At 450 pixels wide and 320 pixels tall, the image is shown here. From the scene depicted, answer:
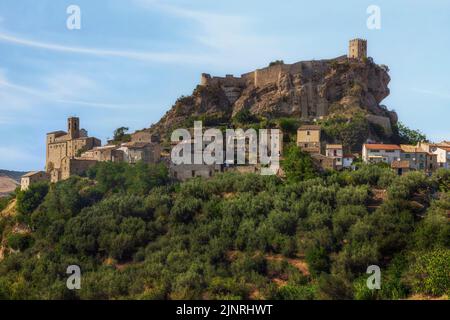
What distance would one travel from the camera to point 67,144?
74.4 meters

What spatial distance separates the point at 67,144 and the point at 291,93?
20.4 m

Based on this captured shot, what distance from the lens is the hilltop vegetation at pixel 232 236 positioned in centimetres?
4431

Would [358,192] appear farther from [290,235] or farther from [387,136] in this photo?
[387,136]

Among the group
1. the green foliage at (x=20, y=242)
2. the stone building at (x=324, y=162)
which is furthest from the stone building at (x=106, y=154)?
the stone building at (x=324, y=162)

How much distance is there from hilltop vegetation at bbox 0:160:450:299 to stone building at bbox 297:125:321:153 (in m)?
4.57

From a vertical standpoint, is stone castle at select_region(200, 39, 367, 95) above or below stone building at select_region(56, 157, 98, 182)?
above

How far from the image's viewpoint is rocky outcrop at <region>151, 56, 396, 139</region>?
240 ft

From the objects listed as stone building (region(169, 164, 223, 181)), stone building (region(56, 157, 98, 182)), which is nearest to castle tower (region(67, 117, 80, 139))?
stone building (region(56, 157, 98, 182))

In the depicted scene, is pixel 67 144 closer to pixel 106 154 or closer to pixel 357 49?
pixel 106 154

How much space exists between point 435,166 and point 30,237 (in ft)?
101

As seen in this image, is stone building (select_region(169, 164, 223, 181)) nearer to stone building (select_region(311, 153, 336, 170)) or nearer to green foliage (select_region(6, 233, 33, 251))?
stone building (select_region(311, 153, 336, 170))

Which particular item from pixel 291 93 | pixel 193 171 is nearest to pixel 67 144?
pixel 193 171

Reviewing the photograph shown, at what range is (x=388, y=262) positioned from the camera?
160ft
